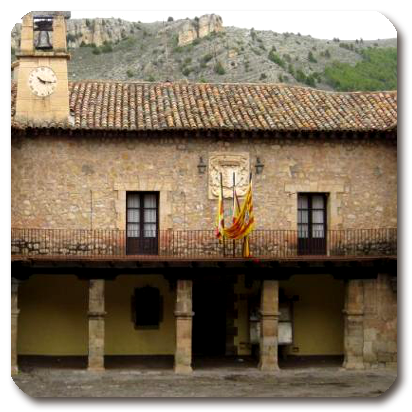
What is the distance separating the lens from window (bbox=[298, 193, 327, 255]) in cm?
2838

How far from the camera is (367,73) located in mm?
69500

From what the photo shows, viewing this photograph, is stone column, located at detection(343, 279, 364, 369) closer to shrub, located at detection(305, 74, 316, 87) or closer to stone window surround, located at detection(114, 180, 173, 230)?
stone window surround, located at detection(114, 180, 173, 230)

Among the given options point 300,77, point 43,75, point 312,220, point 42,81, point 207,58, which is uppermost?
point 207,58

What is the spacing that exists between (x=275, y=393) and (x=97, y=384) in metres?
4.54

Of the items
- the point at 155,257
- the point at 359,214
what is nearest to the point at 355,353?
the point at 359,214

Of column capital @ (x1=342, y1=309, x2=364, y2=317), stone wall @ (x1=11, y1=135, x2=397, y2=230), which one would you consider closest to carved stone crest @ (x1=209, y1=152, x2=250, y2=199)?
stone wall @ (x1=11, y1=135, x2=397, y2=230)

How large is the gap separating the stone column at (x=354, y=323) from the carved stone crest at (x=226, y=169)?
4268 millimetres

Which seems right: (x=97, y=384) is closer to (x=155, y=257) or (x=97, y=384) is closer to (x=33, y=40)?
(x=155, y=257)

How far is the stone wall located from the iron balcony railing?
25 centimetres

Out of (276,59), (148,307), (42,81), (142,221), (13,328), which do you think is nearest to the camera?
(13,328)

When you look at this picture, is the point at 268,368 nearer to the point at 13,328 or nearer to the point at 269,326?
the point at 269,326

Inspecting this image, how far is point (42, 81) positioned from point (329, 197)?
347 inches

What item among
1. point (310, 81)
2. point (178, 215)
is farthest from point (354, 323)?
point (310, 81)

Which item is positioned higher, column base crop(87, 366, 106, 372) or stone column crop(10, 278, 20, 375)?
stone column crop(10, 278, 20, 375)
